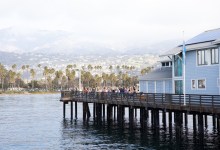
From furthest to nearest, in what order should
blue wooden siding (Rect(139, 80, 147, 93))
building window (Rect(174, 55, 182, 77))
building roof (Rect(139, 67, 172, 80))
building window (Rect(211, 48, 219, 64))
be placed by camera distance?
blue wooden siding (Rect(139, 80, 147, 93)) < building roof (Rect(139, 67, 172, 80)) < building window (Rect(174, 55, 182, 77)) < building window (Rect(211, 48, 219, 64))

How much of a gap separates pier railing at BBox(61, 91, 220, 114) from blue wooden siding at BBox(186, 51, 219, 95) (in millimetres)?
3587

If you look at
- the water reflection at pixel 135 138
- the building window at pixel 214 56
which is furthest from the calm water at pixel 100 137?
the building window at pixel 214 56

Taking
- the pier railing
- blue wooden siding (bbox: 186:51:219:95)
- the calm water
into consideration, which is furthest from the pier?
blue wooden siding (bbox: 186:51:219:95)

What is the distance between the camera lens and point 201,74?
42.0 metres

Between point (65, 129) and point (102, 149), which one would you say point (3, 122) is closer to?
point (65, 129)

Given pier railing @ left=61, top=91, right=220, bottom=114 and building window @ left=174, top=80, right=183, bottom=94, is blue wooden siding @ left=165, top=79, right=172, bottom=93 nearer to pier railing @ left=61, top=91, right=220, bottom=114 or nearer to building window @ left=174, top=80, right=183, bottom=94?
building window @ left=174, top=80, right=183, bottom=94

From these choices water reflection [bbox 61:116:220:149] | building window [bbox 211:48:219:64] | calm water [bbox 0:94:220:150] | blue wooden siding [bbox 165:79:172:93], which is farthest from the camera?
blue wooden siding [bbox 165:79:172:93]

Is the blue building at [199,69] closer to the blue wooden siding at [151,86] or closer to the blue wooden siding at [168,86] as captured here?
the blue wooden siding at [168,86]

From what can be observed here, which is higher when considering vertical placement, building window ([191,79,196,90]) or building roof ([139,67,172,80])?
building roof ([139,67,172,80])

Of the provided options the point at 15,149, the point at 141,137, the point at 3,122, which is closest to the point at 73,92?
the point at 3,122

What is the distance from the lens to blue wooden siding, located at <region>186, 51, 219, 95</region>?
40.1 m

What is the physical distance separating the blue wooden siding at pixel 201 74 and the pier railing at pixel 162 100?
359cm

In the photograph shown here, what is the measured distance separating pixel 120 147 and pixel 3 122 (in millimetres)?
28441

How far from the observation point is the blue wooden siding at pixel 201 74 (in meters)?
40.1
